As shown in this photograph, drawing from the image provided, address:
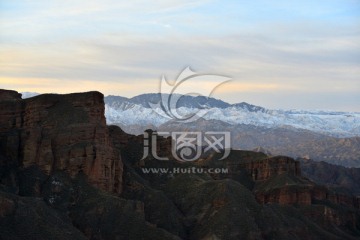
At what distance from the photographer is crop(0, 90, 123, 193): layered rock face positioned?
115 meters

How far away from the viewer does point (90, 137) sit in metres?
117

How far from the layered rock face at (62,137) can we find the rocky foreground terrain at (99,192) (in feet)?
0.51

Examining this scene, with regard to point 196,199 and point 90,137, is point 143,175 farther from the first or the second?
point 90,137

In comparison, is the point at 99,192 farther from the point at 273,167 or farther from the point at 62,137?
the point at 273,167

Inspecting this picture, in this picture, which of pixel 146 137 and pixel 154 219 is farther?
pixel 146 137

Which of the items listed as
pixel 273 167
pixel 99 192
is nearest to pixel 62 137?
pixel 99 192

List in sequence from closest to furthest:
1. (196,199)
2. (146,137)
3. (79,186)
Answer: (79,186) → (196,199) → (146,137)

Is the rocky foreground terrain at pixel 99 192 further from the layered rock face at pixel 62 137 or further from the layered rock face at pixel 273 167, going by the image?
the layered rock face at pixel 273 167

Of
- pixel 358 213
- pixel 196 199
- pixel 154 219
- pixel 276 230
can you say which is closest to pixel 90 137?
pixel 154 219

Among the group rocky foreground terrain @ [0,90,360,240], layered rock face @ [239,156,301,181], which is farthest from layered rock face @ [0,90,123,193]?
layered rock face @ [239,156,301,181]

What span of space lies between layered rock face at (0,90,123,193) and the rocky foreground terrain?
0.51 feet

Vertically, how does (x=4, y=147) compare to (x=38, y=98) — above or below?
below

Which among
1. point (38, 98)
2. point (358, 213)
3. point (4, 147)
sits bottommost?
point (358, 213)

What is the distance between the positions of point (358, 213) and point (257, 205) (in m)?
47.0
